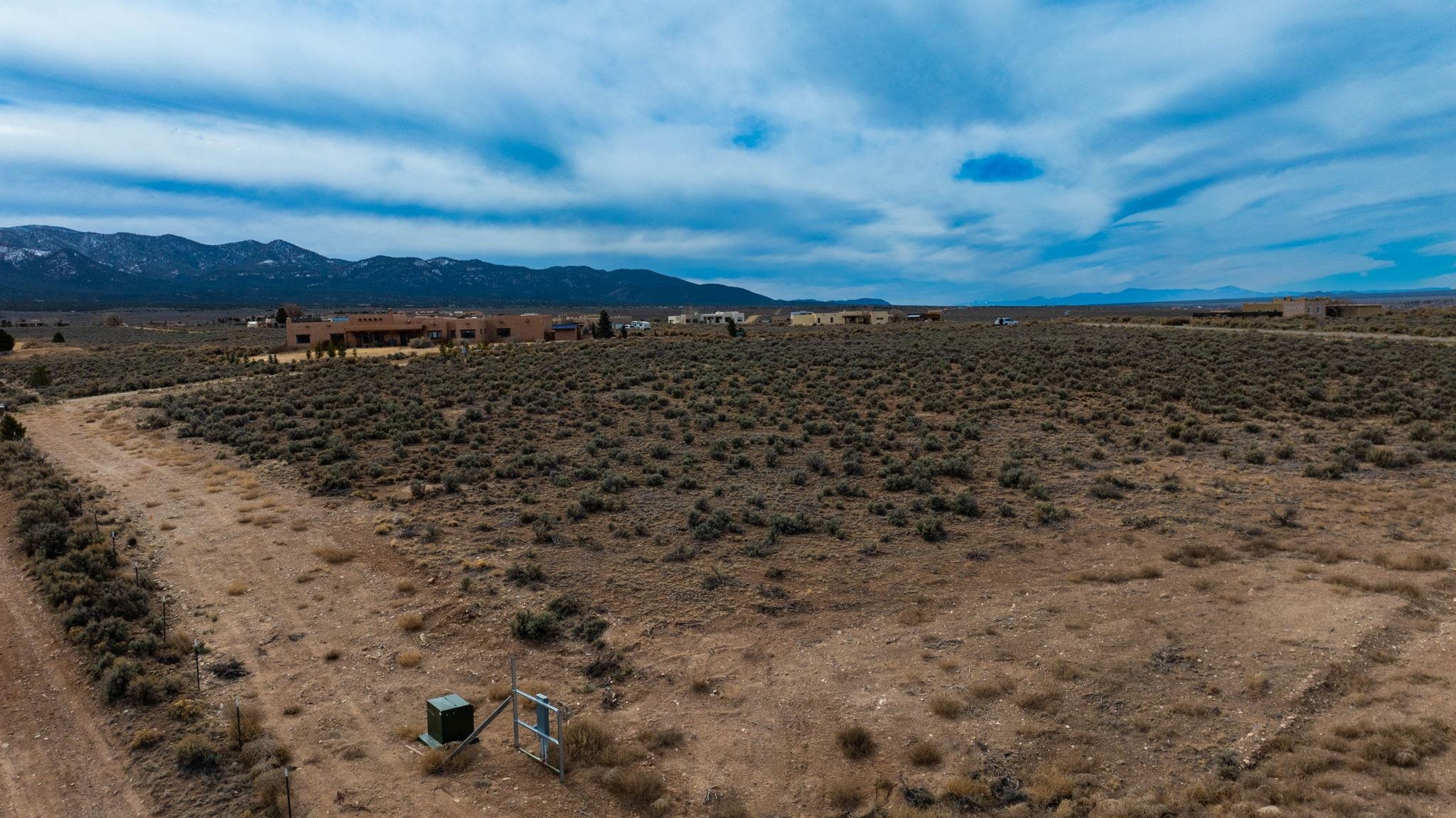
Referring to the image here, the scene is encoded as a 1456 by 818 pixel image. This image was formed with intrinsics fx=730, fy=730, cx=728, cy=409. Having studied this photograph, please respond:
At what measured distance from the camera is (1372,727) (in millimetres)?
7781

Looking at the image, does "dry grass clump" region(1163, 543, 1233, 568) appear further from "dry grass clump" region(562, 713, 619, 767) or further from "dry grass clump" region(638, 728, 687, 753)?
"dry grass clump" region(562, 713, 619, 767)

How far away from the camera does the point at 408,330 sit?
69.3m

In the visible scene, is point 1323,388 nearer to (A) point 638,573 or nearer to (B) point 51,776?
(A) point 638,573

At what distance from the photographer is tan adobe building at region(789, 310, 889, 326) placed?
102188 mm

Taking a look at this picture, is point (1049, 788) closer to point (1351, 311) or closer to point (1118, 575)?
point (1118, 575)

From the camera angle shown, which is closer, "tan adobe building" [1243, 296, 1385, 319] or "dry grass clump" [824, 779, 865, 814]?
"dry grass clump" [824, 779, 865, 814]

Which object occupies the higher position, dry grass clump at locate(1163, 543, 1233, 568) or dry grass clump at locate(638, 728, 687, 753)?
dry grass clump at locate(1163, 543, 1233, 568)

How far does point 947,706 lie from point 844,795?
2.03 m

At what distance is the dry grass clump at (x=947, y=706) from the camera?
8727 millimetres

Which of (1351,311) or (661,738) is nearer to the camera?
(661,738)

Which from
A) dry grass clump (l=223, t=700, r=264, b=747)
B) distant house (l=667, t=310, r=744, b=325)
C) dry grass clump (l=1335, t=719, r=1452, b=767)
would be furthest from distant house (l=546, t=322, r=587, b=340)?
dry grass clump (l=1335, t=719, r=1452, b=767)

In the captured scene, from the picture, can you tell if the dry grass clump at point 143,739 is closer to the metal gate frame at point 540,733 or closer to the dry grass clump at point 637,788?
the metal gate frame at point 540,733

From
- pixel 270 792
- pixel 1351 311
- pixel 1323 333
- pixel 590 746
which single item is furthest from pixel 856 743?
pixel 1351 311

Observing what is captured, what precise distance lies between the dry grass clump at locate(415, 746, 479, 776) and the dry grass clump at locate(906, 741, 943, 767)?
488cm
